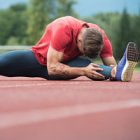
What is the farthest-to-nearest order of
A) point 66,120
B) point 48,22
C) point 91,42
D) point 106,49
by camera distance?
point 48,22 < point 106,49 < point 91,42 < point 66,120

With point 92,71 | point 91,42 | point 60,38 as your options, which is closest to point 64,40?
point 60,38

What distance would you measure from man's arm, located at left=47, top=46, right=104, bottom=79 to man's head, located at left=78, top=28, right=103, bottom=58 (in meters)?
0.21

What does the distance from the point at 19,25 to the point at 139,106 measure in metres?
63.5

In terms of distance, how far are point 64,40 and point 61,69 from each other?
1.06 feet

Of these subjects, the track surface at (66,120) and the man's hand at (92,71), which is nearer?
the track surface at (66,120)

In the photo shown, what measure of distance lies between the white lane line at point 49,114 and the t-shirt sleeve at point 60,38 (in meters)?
2.48

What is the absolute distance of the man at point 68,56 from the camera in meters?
5.63

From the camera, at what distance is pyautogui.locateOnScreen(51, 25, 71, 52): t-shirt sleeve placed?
5.62 meters

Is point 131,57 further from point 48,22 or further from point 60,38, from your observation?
point 48,22

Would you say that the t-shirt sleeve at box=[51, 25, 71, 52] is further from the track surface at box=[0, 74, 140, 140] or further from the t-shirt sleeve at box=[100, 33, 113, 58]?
the track surface at box=[0, 74, 140, 140]

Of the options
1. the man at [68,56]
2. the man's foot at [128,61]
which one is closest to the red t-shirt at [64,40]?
the man at [68,56]

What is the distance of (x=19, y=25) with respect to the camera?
217 feet

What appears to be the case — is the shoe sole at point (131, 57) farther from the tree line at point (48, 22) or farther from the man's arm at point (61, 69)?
the tree line at point (48, 22)

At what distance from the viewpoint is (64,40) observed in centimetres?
565
